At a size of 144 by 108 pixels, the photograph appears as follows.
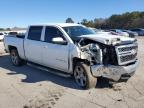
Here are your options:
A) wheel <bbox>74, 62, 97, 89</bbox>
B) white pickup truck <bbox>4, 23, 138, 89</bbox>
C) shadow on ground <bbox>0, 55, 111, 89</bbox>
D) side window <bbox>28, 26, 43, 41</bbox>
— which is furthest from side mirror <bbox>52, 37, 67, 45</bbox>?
side window <bbox>28, 26, 43, 41</bbox>

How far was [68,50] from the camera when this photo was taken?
774cm

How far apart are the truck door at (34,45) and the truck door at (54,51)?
365 mm

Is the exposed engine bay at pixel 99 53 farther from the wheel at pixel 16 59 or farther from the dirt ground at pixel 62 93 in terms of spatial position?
the wheel at pixel 16 59

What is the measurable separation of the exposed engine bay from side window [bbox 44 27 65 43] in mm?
1264

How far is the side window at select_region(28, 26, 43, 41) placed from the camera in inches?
370

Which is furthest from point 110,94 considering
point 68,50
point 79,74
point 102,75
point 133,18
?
point 133,18

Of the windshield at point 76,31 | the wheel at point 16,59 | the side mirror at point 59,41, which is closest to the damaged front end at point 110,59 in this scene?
the side mirror at point 59,41

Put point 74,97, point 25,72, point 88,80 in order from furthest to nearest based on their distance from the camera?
point 25,72 < point 88,80 < point 74,97

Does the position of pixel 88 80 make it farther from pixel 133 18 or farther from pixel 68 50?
pixel 133 18

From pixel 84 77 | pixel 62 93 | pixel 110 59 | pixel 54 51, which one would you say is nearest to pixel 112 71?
pixel 110 59

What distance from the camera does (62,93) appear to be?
7.05 meters

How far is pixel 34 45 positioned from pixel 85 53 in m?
2.76

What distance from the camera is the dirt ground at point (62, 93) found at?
6.19 m

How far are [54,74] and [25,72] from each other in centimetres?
135
